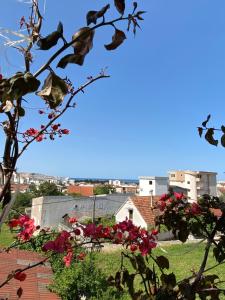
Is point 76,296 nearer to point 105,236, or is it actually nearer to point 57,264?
point 57,264

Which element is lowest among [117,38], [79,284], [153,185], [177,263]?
[177,263]

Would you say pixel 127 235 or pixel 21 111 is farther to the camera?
pixel 127 235

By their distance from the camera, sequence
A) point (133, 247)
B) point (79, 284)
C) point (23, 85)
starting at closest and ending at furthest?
point (23, 85) → point (133, 247) → point (79, 284)

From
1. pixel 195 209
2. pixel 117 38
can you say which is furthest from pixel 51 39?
pixel 195 209

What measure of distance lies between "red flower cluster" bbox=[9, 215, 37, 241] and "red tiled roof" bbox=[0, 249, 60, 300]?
481 centimetres

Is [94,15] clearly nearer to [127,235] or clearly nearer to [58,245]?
[58,245]

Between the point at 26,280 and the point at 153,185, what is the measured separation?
34544 millimetres

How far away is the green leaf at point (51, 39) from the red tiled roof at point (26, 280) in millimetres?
5942

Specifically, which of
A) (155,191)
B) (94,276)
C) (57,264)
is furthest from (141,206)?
(155,191)

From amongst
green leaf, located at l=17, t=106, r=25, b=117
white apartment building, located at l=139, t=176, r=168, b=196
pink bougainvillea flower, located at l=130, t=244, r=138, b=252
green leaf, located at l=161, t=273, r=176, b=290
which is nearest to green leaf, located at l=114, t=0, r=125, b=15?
green leaf, located at l=17, t=106, r=25, b=117

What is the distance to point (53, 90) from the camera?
800 millimetres

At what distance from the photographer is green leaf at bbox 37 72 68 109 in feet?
2.61

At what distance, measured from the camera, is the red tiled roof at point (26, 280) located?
7652mm

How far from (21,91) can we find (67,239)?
1.00 m
